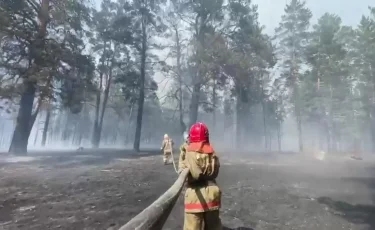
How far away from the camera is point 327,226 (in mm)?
6062

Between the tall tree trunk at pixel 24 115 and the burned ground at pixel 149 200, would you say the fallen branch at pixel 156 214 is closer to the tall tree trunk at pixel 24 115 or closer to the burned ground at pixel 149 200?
the burned ground at pixel 149 200

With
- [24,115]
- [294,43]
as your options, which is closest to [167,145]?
[24,115]

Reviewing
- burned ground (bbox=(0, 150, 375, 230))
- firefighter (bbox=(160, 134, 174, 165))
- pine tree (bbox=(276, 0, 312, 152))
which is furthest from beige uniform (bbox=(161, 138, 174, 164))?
pine tree (bbox=(276, 0, 312, 152))

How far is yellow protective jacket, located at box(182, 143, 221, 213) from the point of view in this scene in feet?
10.4

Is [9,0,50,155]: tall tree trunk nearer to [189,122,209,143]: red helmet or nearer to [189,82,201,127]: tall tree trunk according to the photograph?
[189,82,201,127]: tall tree trunk

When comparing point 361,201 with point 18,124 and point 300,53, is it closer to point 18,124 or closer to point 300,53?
point 18,124

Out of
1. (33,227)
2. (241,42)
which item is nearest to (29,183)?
(33,227)

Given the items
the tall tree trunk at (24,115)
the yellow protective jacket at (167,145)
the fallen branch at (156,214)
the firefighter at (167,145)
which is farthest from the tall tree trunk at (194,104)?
the fallen branch at (156,214)

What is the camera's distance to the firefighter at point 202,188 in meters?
3.16

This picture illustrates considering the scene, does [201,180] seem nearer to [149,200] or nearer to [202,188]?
[202,188]

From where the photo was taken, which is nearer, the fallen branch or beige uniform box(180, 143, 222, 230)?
the fallen branch

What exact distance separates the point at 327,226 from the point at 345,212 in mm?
1650

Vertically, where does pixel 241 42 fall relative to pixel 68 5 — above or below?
above

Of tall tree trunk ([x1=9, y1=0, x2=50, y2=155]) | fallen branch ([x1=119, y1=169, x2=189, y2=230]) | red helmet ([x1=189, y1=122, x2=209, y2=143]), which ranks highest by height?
tall tree trunk ([x1=9, y1=0, x2=50, y2=155])
